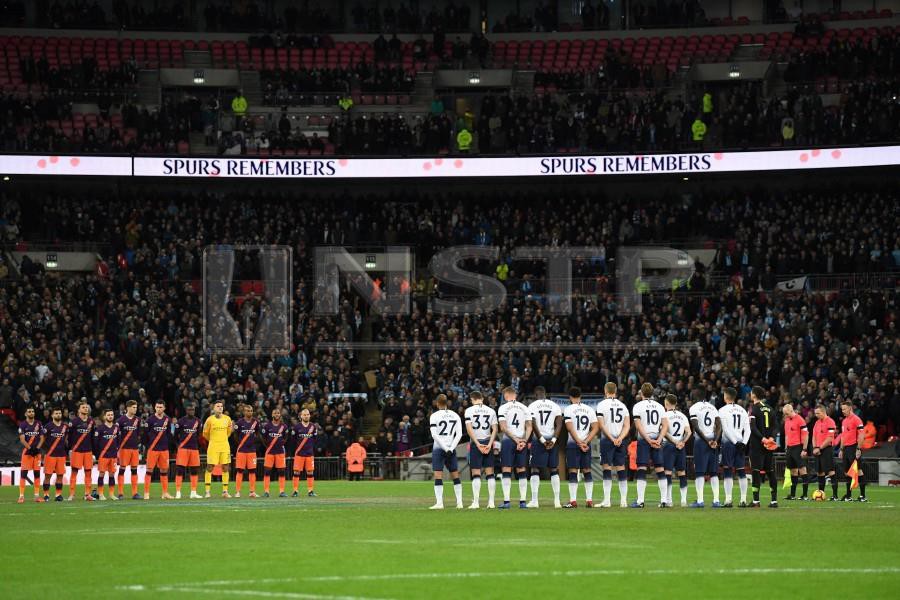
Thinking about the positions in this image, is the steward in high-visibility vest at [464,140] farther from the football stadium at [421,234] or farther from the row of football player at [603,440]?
the row of football player at [603,440]

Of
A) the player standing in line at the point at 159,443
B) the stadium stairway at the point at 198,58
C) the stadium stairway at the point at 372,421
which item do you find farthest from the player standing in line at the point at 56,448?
the stadium stairway at the point at 198,58

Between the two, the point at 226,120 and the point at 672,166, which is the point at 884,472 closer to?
the point at 672,166

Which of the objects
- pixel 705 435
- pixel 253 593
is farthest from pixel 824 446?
pixel 253 593

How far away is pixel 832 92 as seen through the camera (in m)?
52.9

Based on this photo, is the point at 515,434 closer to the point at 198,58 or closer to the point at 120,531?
the point at 120,531

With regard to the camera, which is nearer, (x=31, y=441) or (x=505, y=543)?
(x=505, y=543)

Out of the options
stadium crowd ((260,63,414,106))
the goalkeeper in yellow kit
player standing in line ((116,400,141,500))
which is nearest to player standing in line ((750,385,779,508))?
the goalkeeper in yellow kit

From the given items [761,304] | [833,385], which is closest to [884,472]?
[833,385]

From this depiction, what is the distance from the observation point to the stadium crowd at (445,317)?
1672 inches

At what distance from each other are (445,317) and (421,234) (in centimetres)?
502

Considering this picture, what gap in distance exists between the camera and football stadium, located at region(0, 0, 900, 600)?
130 ft

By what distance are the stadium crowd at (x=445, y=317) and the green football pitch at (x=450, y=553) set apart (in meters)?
17.1

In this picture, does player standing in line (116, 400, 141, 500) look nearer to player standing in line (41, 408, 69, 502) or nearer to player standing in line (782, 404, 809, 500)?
player standing in line (41, 408, 69, 502)

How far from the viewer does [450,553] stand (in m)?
16.4
